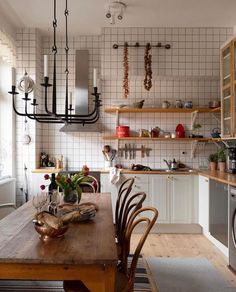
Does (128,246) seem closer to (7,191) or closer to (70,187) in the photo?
(70,187)

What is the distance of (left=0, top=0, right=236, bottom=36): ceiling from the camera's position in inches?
149

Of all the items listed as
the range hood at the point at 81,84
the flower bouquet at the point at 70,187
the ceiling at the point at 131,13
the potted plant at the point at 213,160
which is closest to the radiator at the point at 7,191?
the range hood at the point at 81,84

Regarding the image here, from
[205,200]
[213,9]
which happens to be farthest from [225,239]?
[213,9]

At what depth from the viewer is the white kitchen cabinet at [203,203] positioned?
3.91m

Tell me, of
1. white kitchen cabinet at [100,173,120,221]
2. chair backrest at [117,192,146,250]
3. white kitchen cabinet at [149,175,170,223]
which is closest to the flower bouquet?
chair backrest at [117,192,146,250]

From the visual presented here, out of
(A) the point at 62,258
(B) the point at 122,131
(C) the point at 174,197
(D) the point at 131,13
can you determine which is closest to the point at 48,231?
(A) the point at 62,258

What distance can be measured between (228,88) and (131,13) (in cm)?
160

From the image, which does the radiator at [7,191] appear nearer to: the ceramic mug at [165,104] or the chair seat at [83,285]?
the chair seat at [83,285]

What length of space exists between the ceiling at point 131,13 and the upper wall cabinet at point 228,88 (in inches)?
18.8

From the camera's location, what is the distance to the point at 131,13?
4.06m

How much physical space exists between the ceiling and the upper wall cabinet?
48 cm

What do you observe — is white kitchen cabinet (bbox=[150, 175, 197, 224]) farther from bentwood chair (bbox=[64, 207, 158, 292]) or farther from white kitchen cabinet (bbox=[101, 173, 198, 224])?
bentwood chair (bbox=[64, 207, 158, 292])

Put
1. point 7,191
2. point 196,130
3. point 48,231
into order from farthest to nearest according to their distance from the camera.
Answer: point 196,130
point 7,191
point 48,231

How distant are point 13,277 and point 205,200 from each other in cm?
299
